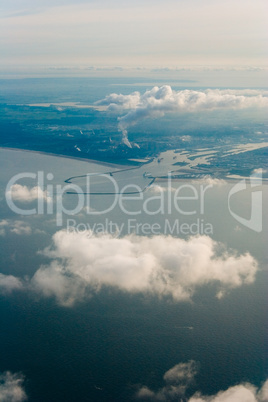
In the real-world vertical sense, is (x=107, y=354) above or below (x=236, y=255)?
below

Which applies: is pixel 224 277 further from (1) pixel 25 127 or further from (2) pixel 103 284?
(1) pixel 25 127

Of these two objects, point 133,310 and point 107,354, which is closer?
point 107,354

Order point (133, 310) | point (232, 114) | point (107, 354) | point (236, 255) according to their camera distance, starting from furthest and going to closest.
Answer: point (232, 114) → point (236, 255) → point (133, 310) → point (107, 354)

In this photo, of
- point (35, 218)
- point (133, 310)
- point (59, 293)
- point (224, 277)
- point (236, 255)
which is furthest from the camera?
point (35, 218)

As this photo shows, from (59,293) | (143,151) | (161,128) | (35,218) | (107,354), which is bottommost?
(107,354)

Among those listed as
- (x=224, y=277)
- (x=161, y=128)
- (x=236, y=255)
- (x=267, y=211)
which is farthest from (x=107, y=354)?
(x=161, y=128)

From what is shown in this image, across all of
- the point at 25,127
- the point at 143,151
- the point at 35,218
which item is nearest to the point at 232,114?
the point at 143,151

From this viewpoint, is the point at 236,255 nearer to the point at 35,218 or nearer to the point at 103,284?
the point at 103,284

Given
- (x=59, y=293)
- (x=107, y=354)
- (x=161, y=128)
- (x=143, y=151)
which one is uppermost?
(x=161, y=128)

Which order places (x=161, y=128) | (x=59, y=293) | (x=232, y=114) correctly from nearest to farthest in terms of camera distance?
1. (x=59, y=293)
2. (x=161, y=128)
3. (x=232, y=114)
